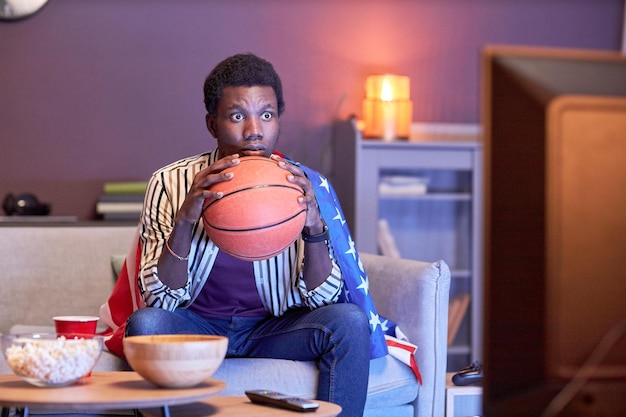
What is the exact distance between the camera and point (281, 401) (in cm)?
167

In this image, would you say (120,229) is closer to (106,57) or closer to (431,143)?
(106,57)

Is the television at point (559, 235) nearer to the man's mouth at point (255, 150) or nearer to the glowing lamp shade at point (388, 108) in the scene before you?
the man's mouth at point (255, 150)

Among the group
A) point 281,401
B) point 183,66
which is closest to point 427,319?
point 281,401

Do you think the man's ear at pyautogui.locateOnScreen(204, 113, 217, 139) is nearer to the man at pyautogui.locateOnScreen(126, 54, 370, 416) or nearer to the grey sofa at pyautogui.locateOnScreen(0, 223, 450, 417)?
the man at pyautogui.locateOnScreen(126, 54, 370, 416)

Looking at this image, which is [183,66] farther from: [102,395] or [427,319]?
[102,395]

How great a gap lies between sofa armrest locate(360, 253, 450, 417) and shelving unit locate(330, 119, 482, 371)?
132 cm

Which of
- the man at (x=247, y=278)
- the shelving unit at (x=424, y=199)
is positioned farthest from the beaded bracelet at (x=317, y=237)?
the shelving unit at (x=424, y=199)

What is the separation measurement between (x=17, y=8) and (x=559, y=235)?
11.7ft

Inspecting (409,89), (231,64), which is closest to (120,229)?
(231,64)

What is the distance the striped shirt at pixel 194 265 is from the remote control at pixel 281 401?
1.67 ft

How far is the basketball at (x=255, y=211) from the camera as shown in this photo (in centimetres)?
187

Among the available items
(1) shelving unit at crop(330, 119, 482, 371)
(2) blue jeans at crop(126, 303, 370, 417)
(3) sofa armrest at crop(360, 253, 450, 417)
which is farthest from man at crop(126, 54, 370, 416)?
(1) shelving unit at crop(330, 119, 482, 371)

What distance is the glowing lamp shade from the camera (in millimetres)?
4016

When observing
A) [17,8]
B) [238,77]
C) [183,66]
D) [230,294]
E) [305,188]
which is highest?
[17,8]
